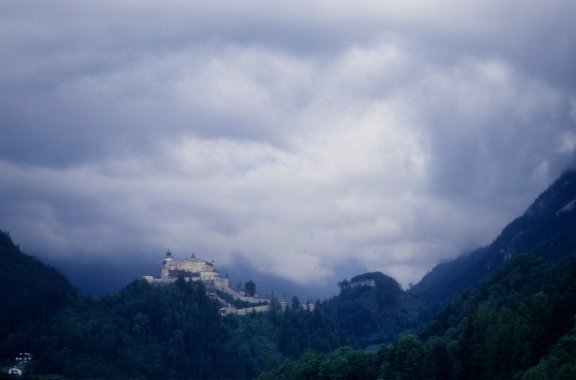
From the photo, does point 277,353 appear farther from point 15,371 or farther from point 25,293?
point 15,371

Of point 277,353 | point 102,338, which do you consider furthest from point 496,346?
point 277,353

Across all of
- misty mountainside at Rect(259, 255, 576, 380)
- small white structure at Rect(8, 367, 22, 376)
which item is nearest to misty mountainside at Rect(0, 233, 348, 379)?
small white structure at Rect(8, 367, 22, 376)

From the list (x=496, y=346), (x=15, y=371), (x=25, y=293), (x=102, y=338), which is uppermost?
(x=25, y=293)

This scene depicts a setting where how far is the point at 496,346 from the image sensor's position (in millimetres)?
93688

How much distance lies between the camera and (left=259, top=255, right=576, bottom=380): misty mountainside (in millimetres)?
84375

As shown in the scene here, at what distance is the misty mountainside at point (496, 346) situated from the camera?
84375mm

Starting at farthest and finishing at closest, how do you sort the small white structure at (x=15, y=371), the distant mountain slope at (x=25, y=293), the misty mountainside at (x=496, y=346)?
the distant mountain slope at (x=25, y=293), the small white structure at (x=15, y=371), the misty mountainside at (x=496, y=346)

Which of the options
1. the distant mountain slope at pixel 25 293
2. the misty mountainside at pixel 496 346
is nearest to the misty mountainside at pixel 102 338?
the distant mountain slope at pixel 25 293

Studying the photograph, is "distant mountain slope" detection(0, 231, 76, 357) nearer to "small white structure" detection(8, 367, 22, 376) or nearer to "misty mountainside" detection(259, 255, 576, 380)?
"small white structure" detection(8, 367, 22, 376)

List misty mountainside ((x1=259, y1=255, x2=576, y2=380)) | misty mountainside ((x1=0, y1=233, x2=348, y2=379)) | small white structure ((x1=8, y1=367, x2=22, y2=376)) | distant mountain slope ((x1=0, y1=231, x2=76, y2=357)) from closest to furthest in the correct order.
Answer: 1. misty mountainside ((x1=259, y1=255, x2=576, y2=380))
2. small white structure ((x1=8, y1=367, x2=22, y2=376))
3. misty mountainside ((x1=0, y1=233, x2=348, y2=379))
4. distant mountain slope ((x1=0, y1=231, x2=76, y2=357))

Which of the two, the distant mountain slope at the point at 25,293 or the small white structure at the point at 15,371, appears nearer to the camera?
the small white structure at the point at 15,371

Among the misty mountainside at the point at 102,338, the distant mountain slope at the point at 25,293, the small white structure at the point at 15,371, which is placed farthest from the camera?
the distant mountain slope at the point at 25,293

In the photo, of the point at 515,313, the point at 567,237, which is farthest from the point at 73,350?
the point at 567,237

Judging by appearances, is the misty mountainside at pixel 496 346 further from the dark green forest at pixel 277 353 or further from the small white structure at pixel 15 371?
the small white structure at pixel 15 371
